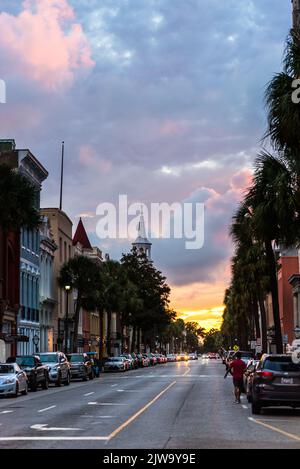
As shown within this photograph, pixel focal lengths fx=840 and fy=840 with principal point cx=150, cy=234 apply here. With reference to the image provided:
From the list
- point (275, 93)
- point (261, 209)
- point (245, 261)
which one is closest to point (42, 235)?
point (245, 261)

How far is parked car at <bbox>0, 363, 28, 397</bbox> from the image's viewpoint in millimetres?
33188

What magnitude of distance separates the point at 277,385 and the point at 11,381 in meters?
13.8

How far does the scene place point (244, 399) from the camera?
31172 mm

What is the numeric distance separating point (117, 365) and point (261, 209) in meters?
43.1

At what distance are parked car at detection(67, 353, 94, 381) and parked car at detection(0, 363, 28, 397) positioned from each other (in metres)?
16.9

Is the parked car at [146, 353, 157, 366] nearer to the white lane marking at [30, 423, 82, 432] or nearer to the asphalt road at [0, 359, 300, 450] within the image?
the asphalt road at [0, 359, 300, 450]

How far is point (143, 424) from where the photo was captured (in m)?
19.7

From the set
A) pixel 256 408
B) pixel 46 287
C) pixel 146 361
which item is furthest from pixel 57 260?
pixel 256 408

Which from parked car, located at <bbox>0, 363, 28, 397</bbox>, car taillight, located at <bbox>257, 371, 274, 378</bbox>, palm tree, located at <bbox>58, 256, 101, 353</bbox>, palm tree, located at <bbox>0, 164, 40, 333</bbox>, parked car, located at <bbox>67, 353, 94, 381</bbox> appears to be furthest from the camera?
palm tree, located at <bbox>58, 256, 101, 353</bbox>

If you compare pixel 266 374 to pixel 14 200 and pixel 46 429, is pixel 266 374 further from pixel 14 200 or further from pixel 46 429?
pixel 14 200

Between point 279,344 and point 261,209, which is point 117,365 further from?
point 261,209

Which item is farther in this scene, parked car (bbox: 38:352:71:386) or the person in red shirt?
parked car (bbox: 38:352:71:386)

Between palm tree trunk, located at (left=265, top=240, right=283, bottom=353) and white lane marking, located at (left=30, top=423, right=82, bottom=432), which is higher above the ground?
palm tree trunk, located at (left=265, top=240, right=283, bottom=353)

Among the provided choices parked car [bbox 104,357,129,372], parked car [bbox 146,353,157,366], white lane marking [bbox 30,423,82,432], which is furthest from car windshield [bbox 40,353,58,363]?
parked car [bbox 146,353,157,366]
